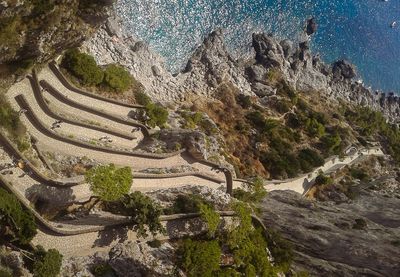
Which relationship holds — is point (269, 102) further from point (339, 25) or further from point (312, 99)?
point (339, 25)

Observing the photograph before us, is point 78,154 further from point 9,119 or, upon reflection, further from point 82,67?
point 82,67

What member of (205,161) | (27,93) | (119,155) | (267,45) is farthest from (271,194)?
(27,93)

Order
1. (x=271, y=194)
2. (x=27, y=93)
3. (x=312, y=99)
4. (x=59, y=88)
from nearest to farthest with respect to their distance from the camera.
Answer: (x=27, y=93)
(x=59, y=88)
(x=271, y=194)
(x=312, y=99)

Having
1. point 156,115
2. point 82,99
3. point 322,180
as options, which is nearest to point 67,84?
point 82,99

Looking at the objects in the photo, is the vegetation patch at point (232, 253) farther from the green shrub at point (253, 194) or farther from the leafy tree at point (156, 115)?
the leafy tree at point (156, 115)

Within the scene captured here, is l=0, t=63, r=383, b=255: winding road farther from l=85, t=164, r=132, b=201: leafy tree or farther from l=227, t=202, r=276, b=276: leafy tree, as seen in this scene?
l=227, t=202, r=276, b=276: leafy tree

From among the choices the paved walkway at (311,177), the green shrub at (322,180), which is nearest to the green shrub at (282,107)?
the paved walkway at (311,177)

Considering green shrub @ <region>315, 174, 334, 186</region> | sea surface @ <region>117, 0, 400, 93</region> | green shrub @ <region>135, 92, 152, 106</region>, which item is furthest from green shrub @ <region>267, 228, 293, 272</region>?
sea surface @ <region>117, 0, 400, 93</region>
